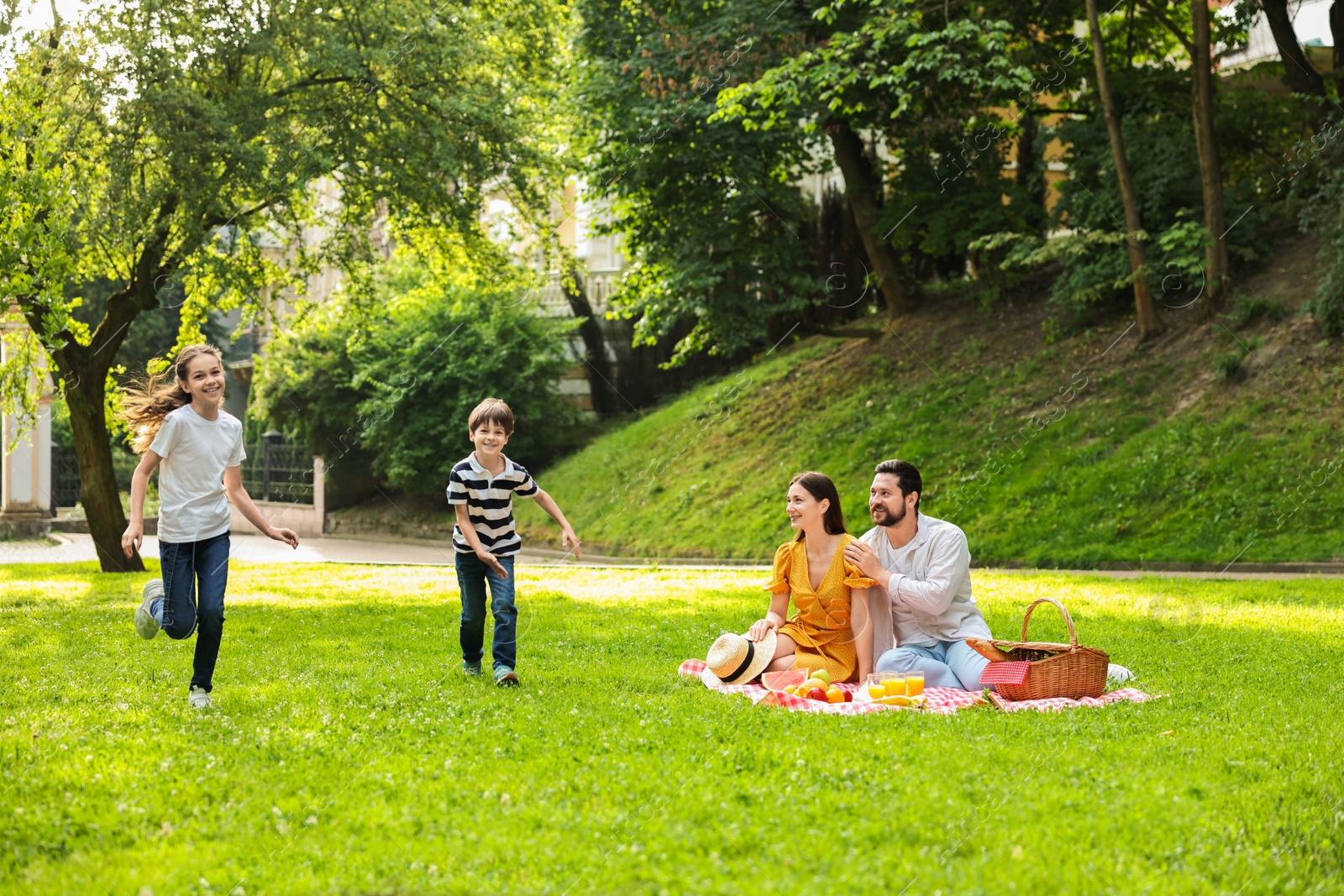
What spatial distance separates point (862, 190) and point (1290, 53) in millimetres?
7356

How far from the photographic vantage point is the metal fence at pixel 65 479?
34000mm

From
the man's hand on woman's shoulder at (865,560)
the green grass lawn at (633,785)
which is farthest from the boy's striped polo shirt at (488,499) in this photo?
the man's hand on woman's shoulder at (865,560)

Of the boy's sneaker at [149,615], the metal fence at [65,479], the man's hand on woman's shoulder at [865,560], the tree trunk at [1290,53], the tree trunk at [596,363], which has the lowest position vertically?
the metal fence at [65,479]

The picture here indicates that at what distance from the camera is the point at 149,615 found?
21.7ft

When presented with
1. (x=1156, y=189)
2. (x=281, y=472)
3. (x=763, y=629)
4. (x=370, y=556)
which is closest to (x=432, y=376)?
(x=370, y=556)

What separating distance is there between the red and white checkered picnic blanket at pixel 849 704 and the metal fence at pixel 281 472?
91.1 feet

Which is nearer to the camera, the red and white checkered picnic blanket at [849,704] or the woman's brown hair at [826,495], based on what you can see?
the red and white checkered picnic blanket at [849,704]

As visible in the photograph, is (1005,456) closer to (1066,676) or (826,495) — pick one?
(826,495)

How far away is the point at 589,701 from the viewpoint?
6449mm

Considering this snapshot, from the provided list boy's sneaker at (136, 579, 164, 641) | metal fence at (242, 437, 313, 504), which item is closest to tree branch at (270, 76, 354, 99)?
boy's sneaker at (136, 579, 164, 641)

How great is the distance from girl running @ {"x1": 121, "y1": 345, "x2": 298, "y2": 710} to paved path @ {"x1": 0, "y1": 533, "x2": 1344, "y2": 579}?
10666 millimetres

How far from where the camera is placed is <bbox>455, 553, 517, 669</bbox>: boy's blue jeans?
7.11m

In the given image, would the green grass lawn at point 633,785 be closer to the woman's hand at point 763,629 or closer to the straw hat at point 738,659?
the straw hat at point 738,659

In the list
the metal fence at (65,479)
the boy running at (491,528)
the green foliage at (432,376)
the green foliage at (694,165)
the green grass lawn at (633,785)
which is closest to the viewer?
the green grass lawn at (633,785)
